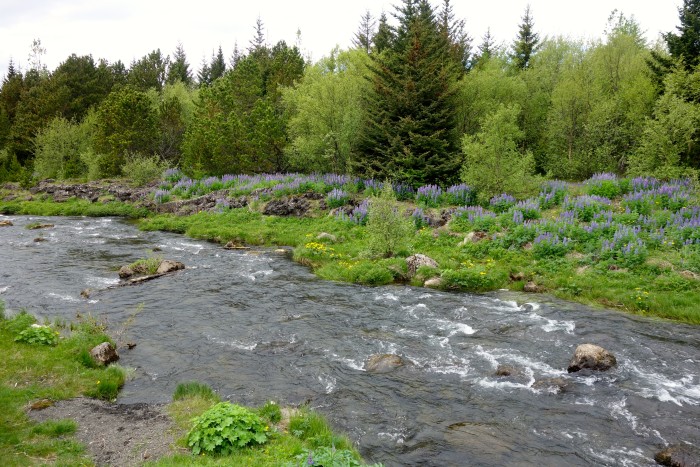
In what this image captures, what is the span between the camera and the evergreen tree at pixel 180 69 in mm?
101819

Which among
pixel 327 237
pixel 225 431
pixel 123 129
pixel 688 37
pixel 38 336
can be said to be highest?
pixel 688 37

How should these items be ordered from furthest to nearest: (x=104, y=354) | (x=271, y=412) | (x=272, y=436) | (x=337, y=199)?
1. (x=337, y=199)
2. (x=104, y=354)
3. (x=271, y=412)
4. (x=272, y=436)

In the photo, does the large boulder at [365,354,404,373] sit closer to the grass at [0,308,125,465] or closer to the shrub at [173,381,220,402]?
the shrub at [173,381,220,402]

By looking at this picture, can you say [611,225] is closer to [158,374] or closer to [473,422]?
[473,422]

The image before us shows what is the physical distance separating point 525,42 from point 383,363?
2141 inches

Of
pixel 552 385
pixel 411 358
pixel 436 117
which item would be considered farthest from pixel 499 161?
pixel 552 385

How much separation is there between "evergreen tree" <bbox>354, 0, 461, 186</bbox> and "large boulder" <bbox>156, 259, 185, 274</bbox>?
17094mm

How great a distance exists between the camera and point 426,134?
3656cm

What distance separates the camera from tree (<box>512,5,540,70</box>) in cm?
5603

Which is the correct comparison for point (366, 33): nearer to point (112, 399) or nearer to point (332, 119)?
point (332, 119)

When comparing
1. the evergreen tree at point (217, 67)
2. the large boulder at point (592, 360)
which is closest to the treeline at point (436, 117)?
→ the large boulder at point (592, 360)

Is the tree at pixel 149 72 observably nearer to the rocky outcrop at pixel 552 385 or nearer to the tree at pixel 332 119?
the tree at pixel 332 119

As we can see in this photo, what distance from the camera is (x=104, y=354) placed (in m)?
13.5

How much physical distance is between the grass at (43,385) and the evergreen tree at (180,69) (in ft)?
312
